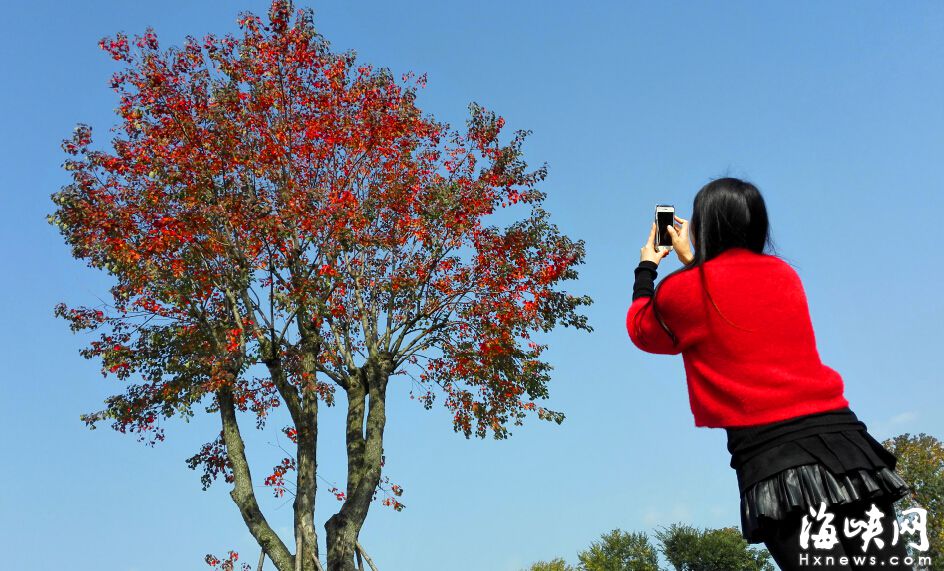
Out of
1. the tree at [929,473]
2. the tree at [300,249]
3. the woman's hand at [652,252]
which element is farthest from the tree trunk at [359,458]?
the tree at [929,473]

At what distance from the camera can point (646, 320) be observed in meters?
3.19

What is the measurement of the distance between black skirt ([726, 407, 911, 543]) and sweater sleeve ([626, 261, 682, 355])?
1.43ft

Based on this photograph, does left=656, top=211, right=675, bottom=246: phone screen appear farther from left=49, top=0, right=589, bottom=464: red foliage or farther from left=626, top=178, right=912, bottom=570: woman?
left=49, top=0, right=589, bottom=464: red foliage

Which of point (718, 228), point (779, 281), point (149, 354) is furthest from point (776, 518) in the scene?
point (149, 354)

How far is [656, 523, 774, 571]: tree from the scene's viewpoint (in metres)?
31.5

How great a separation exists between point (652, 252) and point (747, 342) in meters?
0.67

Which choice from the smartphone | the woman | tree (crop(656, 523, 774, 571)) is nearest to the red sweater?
the woman

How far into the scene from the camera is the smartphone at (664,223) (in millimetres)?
3516

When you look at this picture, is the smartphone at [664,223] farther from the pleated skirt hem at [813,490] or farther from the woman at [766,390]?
the pleated skirt hem at [813,490]

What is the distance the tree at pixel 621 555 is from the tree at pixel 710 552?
0.96m

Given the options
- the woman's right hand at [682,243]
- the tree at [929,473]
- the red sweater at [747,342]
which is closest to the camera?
the red sweater at [747,342]

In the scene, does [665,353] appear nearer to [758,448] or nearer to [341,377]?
[758,448]

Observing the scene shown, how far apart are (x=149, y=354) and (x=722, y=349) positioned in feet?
45.6

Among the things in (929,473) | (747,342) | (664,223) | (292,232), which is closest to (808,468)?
(747,342)
